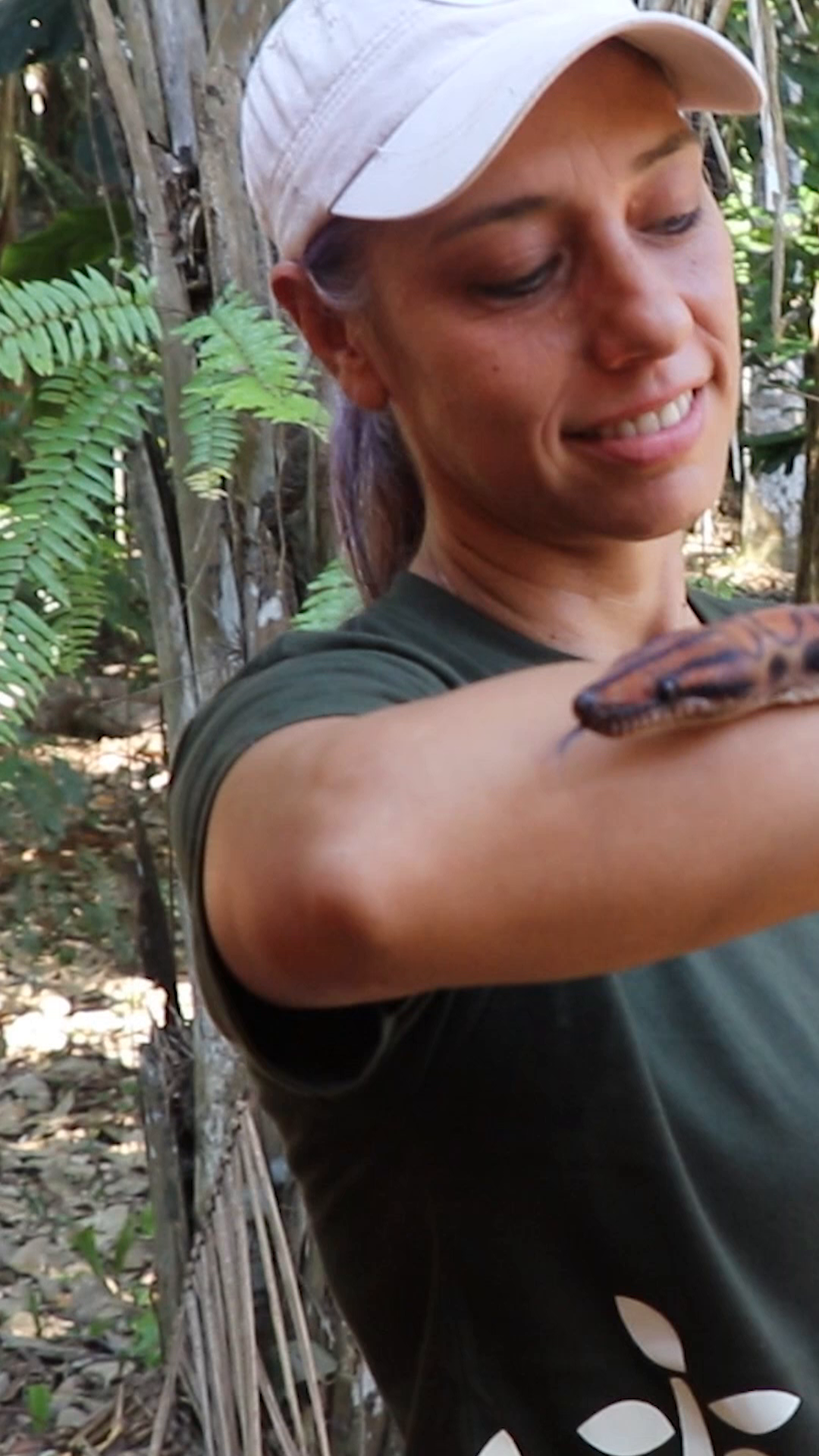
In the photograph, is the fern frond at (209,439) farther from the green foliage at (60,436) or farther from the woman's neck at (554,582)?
the woman's neck at (554,582)

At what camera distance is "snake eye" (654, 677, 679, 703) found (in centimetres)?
114

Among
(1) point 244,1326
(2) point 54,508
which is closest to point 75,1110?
(1) point 244,1326

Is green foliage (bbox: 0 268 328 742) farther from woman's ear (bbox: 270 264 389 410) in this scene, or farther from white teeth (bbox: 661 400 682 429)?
white teeth (bbox: 661 400 682 429)

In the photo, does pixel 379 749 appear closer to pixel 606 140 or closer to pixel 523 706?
pixel 523 706

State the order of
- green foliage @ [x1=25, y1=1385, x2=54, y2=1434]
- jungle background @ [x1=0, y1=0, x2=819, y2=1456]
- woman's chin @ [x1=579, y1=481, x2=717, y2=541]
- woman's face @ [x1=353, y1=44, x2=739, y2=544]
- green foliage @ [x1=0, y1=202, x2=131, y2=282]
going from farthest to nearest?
1. green foliage @ [x1=25, y1=1385, x2=54, y2=1434]
2. green foliage @ [x1=0, y1=202, x2=131, y2=282]
3. jungle background @ [x1=0, y1=0, x2=819, y2=1456]
4. woman's chin @ [x1=579, y1=481, x2=717, y2=541]
5. woman's face @ [x1=353, y1=44, x2=739, y2=544]

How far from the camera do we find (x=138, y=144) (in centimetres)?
325

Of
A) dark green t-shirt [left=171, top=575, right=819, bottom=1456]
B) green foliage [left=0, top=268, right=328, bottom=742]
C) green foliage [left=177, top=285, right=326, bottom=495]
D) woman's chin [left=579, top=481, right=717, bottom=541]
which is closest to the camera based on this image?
dark green t-shirt [left=171, top=575, right=819, bottom=1456]

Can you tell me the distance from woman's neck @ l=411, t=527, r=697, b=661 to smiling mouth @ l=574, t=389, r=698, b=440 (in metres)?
0.14

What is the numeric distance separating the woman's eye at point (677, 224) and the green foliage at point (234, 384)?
3.90ft

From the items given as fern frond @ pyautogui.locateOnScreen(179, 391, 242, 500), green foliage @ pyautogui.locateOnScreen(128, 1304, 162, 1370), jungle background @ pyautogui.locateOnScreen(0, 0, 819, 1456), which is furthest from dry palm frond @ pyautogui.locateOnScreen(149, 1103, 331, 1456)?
fern frond @ pyautogui.locateOnScreen(179, 391, 242, 500)

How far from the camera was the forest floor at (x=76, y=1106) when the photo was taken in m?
4.23

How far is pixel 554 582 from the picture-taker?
1725 mm

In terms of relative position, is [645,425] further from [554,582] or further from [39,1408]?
[39,1408]

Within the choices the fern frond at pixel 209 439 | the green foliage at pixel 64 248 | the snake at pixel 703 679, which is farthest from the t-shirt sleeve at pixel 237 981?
the green foliage at pixel 64 248
